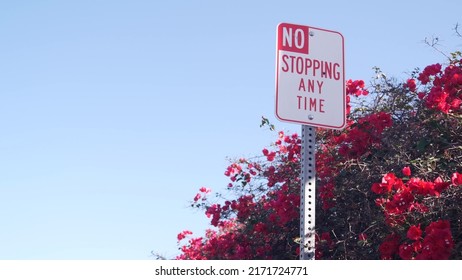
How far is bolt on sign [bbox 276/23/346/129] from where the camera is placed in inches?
145

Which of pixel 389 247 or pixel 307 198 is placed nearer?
pixel 307 198

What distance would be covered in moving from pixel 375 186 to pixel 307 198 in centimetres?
167

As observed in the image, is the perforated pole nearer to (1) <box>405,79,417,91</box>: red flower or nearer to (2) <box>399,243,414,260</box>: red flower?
(2) <box>399,243,414,260</box>: red flower

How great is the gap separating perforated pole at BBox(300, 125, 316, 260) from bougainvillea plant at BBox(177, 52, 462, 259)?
5.23 feet

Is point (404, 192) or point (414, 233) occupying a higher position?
point (404, 192)

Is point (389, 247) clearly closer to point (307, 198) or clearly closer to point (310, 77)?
point (307, 198)

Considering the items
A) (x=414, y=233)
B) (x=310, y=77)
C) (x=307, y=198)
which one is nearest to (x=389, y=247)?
(x=414, y=233)

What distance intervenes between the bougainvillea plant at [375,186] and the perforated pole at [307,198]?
1.59 m

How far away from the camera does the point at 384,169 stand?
6.08 meters

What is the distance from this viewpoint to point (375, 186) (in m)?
5.18

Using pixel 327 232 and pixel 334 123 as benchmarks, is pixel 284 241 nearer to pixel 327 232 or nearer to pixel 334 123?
pixel 327 232

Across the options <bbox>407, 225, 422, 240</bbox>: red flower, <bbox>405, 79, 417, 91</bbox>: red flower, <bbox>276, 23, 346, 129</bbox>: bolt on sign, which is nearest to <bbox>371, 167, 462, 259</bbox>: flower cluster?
<bbox>407, 225, 422, 240</bbox>: red flower
